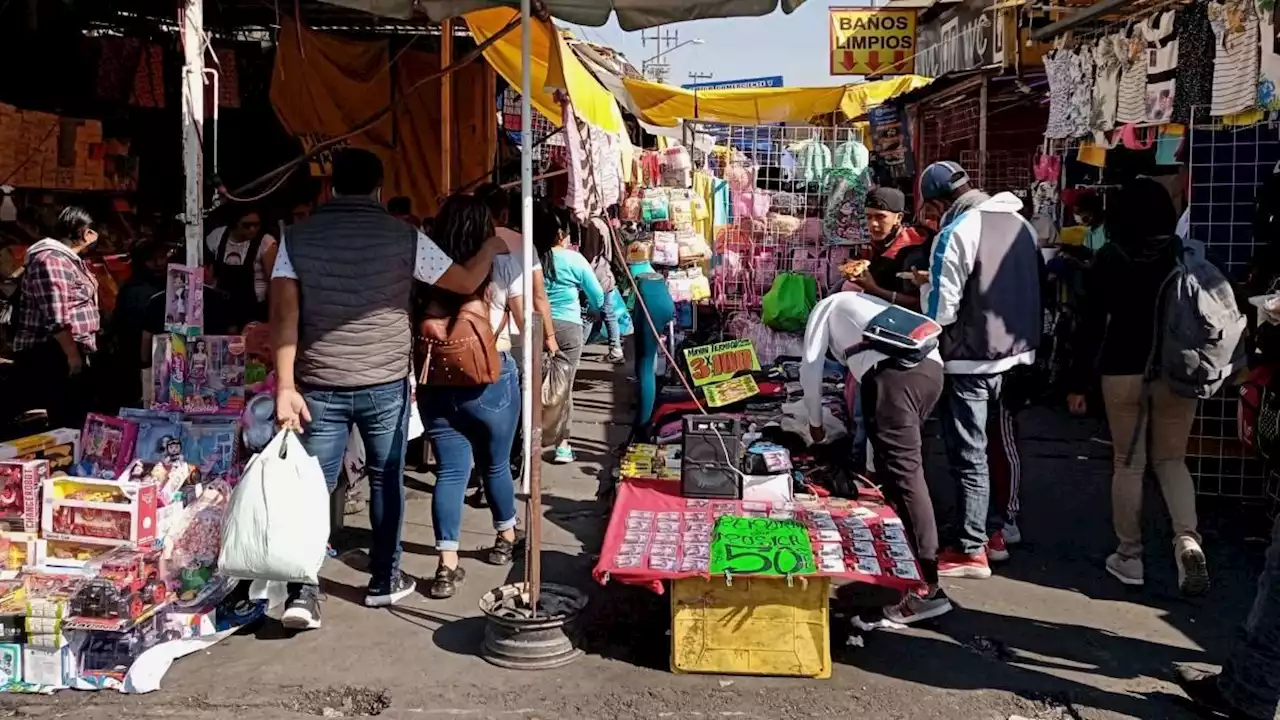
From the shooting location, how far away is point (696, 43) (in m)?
41.2

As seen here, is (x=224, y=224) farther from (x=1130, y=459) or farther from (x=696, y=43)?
(x=696, y=43)

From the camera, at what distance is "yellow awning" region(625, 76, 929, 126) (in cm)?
1023

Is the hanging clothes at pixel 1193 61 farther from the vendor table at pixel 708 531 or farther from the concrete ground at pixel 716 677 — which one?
the vendor table at pixel 708 531

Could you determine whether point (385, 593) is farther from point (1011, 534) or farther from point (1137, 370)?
point (1137, 370)

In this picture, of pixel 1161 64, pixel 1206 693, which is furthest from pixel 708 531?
pixel 1161 64

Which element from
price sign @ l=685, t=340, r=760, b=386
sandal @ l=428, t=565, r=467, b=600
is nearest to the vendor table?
sandal @ l=428, t=565, r=467, b=600

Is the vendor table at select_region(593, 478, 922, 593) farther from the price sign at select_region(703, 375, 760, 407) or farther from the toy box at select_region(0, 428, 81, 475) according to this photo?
the toy box at select_region(0, 428, 81, 475)

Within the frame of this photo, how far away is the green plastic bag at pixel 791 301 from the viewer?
27.4 feet

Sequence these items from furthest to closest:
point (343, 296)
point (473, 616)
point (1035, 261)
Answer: point (1035, 261) < point (473, 616) < point (343, 296)

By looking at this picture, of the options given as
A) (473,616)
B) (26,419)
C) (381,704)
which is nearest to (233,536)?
(381,704)

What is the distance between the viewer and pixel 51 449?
466 cm

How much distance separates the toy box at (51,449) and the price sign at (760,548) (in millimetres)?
2794

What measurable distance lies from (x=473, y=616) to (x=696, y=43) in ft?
128

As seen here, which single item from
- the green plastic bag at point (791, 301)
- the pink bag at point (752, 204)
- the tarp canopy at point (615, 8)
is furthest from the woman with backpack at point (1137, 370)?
the pink bag at point (752, 204)
